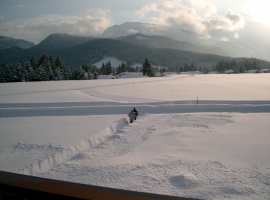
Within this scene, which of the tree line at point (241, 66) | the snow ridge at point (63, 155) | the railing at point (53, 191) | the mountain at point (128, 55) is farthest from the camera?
the mountain at point (128, 55)

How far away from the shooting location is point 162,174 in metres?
3.57

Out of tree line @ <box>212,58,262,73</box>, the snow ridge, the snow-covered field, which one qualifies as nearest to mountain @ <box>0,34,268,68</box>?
tree line @ <box>212,58,262,73</box>

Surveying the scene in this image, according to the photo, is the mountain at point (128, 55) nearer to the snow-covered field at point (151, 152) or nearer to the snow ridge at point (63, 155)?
the snow-covered field at point (151, 152)

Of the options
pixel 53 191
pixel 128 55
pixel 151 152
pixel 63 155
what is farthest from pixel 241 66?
pixel 53 191

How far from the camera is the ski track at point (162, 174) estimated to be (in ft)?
9.95

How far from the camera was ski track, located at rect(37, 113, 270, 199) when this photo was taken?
3033 millimetres

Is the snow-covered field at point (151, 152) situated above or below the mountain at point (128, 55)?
below

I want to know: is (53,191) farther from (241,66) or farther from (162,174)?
(241,66)

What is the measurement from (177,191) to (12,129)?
6415 mm

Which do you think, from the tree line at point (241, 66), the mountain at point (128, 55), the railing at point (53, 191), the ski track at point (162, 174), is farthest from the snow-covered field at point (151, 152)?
the mountain at point (128, 55)

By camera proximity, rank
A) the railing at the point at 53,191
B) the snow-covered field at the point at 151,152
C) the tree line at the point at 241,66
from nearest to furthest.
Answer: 1. the railing at the point at 53,191
2. the snow-covered field at the point at 151,152
3. the tree line at the point at 241,66

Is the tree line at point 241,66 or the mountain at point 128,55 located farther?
the mountain at point 128,55

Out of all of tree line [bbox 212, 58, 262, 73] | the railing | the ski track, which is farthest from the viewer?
tree line [bbox 212, 58, 262, 73]

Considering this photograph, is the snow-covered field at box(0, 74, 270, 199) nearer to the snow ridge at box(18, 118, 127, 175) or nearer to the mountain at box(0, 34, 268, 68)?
the snow ridge at box(18, 118, 127, 175)
